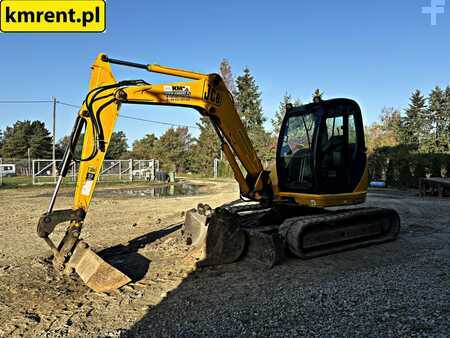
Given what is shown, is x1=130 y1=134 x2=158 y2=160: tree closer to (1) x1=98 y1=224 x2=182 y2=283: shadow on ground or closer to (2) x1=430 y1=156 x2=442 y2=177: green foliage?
(2) x1=430 y1=156 x2=442 y2=177: green foliage

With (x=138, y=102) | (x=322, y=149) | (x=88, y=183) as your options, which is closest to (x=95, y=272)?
(x=88, y=183)

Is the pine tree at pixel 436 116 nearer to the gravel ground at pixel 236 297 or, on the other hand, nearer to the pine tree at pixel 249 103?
the pine tree at pixel 249 103

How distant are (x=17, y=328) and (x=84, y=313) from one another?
2.01 ft

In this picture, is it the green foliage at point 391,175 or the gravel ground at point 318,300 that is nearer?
the gravel ground at point 318,300

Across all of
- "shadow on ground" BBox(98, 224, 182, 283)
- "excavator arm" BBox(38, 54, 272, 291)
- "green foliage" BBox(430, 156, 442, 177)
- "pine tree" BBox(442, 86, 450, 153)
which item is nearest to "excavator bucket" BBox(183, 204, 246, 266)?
Answer: "shadow on ground" BBox(98, 224, 182, 283)

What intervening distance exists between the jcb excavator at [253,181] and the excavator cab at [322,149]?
0.06 feet

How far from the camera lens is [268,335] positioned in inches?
131

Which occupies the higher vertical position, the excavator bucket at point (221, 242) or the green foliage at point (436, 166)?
the green foliage at point (436, 166)

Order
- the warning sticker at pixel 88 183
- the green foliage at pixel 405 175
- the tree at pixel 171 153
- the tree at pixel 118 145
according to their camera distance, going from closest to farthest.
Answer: the warning sticker at pixel 88 183
the green foliage at pixel 405 175
the tree at pixel 171 153
the tree at pixel 118 145

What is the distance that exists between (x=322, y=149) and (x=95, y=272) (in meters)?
4.05

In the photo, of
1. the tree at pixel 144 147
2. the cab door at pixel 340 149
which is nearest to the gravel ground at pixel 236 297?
the cab door at pixel 340 149

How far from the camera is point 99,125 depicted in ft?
16.1

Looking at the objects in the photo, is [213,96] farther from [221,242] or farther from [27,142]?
[27,142]

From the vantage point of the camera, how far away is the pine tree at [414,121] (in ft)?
152
